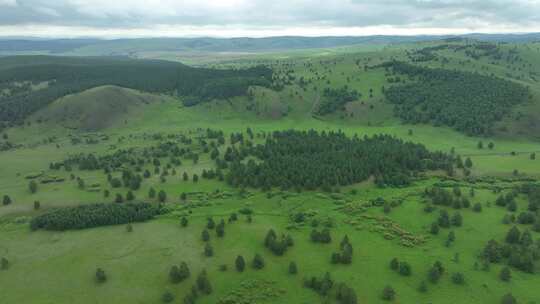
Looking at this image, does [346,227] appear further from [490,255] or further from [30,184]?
[30,184]

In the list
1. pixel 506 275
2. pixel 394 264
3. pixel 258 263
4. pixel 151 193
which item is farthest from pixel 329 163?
pixel 506 275

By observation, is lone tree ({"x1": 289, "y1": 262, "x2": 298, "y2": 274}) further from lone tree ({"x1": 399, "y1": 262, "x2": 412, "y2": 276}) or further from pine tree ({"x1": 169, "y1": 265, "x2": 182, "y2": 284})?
pine tree ({"x1": 169, "y1": 265, "x2": 182, "y2": 284})

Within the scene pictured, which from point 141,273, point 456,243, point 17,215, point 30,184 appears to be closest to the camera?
point 141,273

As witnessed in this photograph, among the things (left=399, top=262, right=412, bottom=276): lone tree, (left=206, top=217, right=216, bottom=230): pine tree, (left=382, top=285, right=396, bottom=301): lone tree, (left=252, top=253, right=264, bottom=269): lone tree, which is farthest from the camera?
(left=206, top=217, right=216, bottom=230): pine tree

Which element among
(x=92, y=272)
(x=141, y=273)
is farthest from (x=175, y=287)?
(x=92, y=272)

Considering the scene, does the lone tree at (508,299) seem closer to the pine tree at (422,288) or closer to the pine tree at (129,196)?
the pine tree at (422,288)

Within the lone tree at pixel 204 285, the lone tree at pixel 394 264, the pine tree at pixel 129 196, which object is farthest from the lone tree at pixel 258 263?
the pine tree at pixel 129 196

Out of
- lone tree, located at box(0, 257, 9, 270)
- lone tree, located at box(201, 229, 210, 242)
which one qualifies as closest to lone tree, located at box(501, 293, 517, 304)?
lone tree, located at box(201, 229, 210, 242)

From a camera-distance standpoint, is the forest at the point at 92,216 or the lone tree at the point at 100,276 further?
the forest at the point at 92,216

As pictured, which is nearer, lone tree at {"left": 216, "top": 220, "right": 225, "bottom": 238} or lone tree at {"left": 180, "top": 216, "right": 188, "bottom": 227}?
lone tree at {"left": 216, "top": 220, "right": 225, "bottom": 238}
